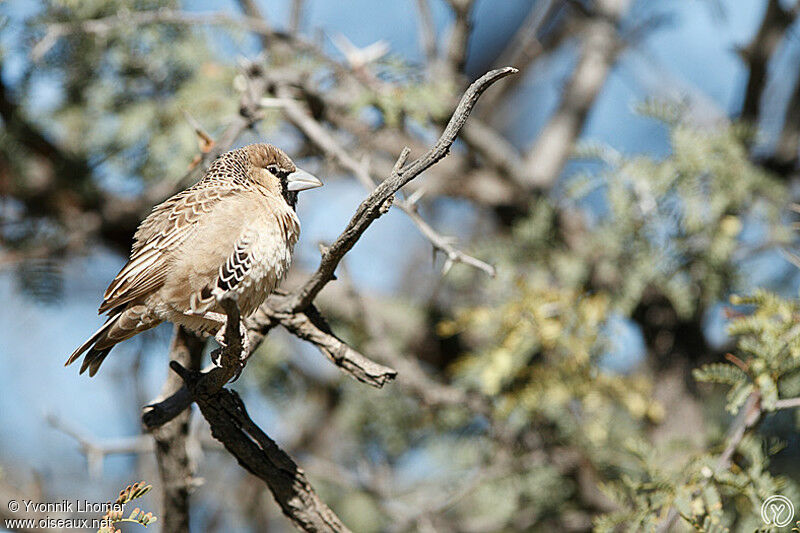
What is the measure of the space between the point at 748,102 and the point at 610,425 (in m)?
1.89

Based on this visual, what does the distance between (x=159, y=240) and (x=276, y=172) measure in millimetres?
576

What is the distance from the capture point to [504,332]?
392cm

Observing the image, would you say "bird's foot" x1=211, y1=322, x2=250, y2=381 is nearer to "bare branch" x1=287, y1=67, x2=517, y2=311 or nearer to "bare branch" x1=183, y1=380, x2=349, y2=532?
"bare branch" x1=183, y1=380, x2=349, y2=532

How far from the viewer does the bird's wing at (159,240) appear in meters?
2.46

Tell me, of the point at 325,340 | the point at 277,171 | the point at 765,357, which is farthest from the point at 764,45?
the point at 325,340

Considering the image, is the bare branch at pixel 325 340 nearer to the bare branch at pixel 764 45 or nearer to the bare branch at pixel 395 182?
the bare branch at pixel 395 182

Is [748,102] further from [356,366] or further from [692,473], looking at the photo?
[356,366]

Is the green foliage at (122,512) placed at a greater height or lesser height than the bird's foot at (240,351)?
lesser

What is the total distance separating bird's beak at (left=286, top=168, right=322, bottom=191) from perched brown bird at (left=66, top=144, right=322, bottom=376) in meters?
0.30

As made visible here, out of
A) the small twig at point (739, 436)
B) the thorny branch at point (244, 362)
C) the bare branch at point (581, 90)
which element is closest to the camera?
the thorny branch at point (244, 362)

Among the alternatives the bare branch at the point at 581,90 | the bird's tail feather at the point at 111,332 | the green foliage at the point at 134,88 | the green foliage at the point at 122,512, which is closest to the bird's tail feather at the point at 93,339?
the bird's tail feather at the point at 111,332

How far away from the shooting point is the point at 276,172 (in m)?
2.96

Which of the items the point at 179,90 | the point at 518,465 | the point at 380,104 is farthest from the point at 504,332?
the point at 179,90

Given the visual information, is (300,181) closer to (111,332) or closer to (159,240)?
(159,240)
